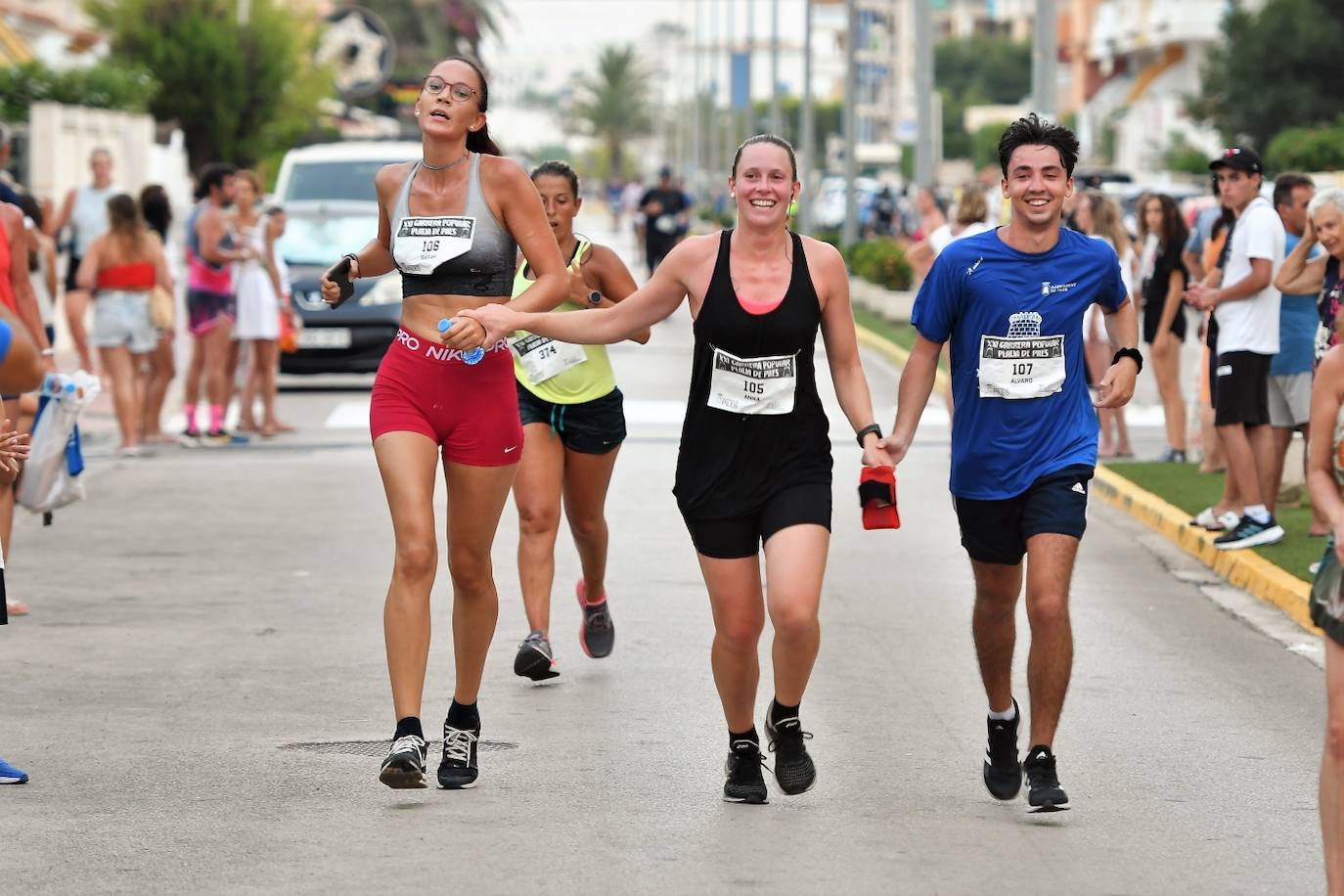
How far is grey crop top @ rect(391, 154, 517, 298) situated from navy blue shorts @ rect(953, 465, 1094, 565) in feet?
4.92

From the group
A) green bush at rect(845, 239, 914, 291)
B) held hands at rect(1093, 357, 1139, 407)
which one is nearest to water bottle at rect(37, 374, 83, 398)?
held hands at rect(1093, 357, 1139, 407)

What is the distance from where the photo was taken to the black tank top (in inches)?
261

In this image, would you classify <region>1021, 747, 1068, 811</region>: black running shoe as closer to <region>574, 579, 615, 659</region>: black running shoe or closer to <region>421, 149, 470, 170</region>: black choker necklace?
<region>421, 149, 470, 170</region>: black choker necklace

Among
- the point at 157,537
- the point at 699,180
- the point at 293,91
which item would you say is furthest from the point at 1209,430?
the point at 699,180

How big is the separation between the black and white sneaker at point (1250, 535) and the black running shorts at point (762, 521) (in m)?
5.51

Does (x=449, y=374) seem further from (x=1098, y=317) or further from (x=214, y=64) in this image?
(x=214, y=64)

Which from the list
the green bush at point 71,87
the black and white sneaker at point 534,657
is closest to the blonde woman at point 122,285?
the black and white sneaker at point 534,657

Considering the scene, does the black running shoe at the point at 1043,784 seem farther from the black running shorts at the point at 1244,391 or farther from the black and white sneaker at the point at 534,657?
the black running shorts at the point at 1244,391

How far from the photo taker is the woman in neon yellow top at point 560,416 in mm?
8766

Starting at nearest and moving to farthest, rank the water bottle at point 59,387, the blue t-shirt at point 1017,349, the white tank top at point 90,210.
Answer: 1. the blue t-shirt at point 1017,349
2. the water bottle at point 59,387
3. the white tank top at point 90,210

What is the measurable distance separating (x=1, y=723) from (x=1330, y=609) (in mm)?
4517

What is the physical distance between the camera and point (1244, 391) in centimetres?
1170

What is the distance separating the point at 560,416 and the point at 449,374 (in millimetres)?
1961

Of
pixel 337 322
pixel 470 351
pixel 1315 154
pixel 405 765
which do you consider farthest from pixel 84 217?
pixel 1315 154
